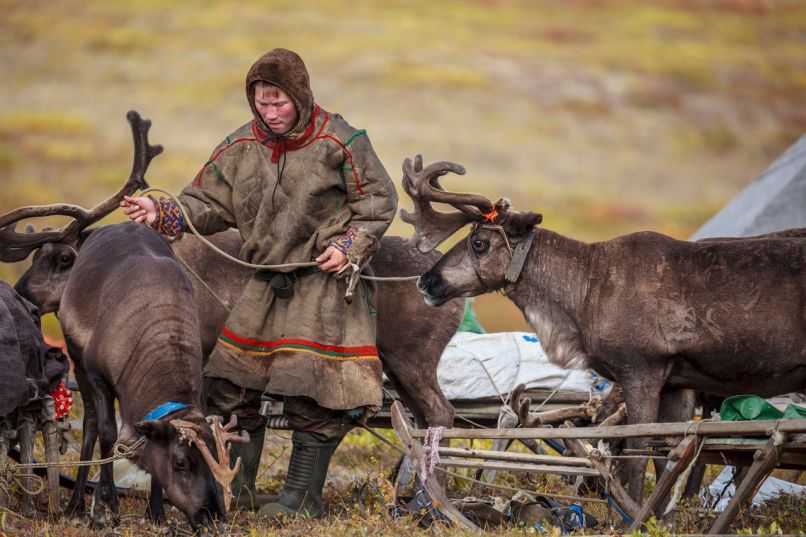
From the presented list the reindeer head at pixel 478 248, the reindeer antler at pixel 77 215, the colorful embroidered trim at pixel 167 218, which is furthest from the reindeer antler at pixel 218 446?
the reindeer antler at pixel 77 215

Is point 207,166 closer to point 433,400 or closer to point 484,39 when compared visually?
point 433,400

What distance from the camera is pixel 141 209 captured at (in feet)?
20.3

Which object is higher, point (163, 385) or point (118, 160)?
point (118, 160)

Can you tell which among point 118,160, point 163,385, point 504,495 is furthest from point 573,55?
point 163,385

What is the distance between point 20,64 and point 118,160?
2.96 metres

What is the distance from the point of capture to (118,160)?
1869 cm

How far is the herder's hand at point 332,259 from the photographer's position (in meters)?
6.12

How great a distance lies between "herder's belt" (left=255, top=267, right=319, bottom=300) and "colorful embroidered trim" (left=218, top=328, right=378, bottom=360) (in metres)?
0.27

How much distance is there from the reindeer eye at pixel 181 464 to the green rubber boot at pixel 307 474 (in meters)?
0.97

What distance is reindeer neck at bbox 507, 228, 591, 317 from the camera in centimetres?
622

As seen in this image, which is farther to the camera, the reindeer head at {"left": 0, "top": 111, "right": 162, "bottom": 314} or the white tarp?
the reindeer head at {"left": 0, "top": 111, "right": 162, "bottom": 314}

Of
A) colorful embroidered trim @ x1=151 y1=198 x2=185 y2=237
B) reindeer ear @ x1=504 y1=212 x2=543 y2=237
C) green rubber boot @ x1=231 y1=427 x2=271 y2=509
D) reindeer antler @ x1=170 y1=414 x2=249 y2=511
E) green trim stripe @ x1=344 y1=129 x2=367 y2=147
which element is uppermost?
green trim stripe @ x1=344 y1=129 x2=367 y2=147

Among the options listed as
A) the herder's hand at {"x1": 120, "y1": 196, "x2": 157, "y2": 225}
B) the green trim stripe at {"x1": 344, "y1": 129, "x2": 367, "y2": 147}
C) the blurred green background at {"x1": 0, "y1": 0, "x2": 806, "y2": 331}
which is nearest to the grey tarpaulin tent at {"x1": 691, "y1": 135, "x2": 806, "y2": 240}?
the green trim stripe at {"x1": 344, "y1": 129, "x2": 367, "y2": 147}

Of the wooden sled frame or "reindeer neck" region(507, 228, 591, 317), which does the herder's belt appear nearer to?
the wooden sled frame
